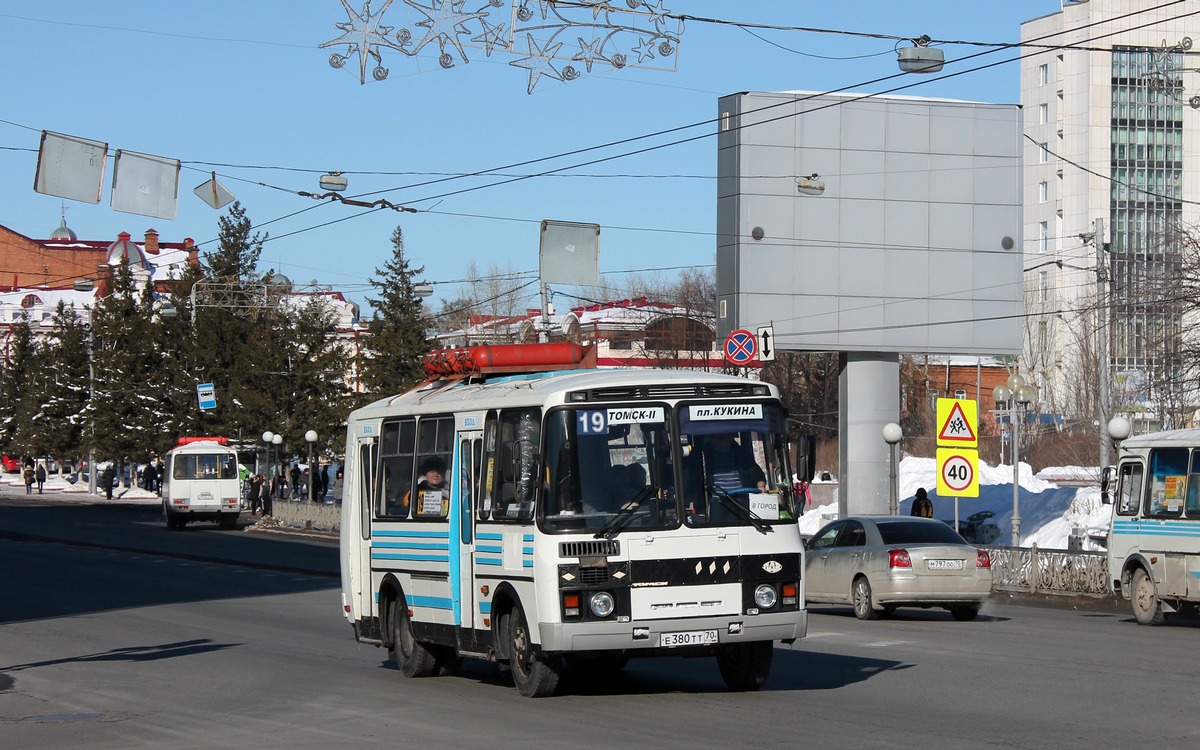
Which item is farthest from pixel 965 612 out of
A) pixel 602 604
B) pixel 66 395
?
pixel 66 395

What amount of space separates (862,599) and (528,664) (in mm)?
10436

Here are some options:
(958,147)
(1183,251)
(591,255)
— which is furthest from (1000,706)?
(958,147)

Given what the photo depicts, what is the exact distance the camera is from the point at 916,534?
22.1 meters

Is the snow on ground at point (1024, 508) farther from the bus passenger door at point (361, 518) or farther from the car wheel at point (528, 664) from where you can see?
the car wheel at point (528, 664)

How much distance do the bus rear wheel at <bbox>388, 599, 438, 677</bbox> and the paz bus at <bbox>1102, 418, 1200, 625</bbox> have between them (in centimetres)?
1099

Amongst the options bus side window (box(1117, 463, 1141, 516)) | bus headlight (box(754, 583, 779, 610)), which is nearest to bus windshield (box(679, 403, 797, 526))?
bus headlight (box(754, 583, 779, 610))

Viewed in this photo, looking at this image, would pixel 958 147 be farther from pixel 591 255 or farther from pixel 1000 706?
pixel 1000 706

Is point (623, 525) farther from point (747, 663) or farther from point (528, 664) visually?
point (747, 663)

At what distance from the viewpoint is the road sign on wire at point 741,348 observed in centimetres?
3019

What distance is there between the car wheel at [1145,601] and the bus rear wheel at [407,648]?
11.0m

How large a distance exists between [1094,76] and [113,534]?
92.0 metres

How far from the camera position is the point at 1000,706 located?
39.5 feet

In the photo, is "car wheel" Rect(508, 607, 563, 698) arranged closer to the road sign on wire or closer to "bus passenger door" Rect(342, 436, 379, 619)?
"bus passenger door" Rect(342, 436, 379, 619)

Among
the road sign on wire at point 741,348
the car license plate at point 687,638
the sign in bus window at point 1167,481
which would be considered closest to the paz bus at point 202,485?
the road sign on wire at point 741,348
